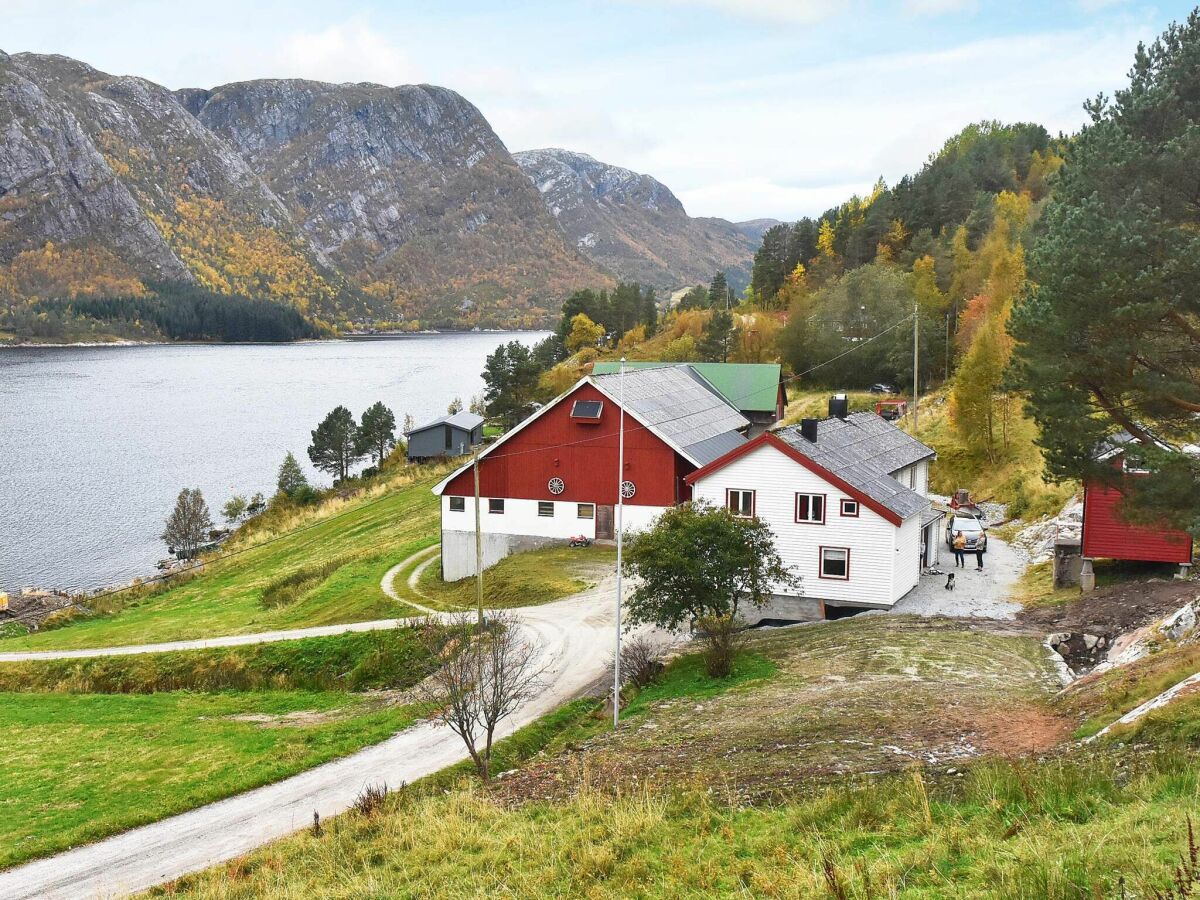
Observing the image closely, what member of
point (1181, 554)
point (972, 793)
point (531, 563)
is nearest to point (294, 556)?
point (531, 563)

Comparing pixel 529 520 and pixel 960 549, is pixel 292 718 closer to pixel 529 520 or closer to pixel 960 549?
pixel 529 520

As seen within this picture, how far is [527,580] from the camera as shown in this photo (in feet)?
134

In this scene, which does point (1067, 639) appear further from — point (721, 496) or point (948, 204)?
point (948, 204)

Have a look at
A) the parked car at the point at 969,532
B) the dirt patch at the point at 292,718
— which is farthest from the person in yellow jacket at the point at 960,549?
the dirt patch at the point at 292,718

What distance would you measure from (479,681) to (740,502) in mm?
13211

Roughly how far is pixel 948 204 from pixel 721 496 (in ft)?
282

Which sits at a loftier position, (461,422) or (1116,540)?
(461,422)

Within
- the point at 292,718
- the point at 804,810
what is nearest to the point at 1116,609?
the point at 804,810

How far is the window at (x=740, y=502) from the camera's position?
34.1 m

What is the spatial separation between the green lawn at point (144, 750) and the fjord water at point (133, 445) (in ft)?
113

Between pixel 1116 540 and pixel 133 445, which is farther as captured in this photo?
pixel 133 445

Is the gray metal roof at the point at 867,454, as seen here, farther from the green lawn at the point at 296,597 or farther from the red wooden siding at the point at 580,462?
the green lawn at the point at 296,597

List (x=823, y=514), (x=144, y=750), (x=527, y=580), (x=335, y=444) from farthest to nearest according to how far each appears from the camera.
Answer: (x=335, y=444), (x=527, y=580), (x=823, y=514), (x=144, y=750)

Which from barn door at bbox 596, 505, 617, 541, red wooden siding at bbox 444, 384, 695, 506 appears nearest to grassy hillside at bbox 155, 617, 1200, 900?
red wooden siding at bbox 444, 384, 695, 506
